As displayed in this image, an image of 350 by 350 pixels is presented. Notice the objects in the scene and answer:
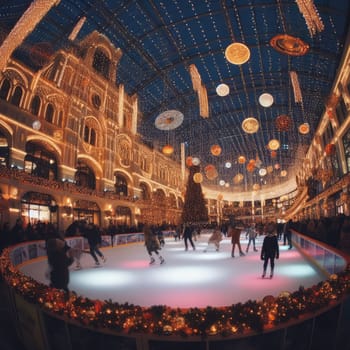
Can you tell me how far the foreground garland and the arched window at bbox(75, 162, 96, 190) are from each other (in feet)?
71.8

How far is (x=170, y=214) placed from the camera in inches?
1511

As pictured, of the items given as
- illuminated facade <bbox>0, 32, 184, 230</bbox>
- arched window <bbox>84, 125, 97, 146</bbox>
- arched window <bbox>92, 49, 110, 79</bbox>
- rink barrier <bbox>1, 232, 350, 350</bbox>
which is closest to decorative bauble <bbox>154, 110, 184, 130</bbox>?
illuminated facade <bbox>0, 32, 184, 230</bbox>

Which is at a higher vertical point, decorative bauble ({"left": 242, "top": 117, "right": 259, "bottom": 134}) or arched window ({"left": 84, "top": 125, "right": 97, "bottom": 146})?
arched window ({"left": 84, "top": 125, "right": 97, "bottom": 146})

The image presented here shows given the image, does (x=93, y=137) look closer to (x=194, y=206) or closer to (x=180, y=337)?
(x=194, y=206)

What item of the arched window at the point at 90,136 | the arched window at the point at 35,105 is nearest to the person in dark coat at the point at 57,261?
Result: the arched window at the point at 35,105

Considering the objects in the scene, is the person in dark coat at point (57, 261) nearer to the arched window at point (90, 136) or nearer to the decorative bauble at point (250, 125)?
the decorative bauble at point (250, 125)

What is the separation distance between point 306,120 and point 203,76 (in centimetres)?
1227

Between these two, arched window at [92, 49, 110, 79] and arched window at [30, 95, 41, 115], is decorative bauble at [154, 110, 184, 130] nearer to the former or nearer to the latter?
arched window at [30, 95, 41, 115]

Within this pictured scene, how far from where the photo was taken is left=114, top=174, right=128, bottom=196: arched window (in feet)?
95.2

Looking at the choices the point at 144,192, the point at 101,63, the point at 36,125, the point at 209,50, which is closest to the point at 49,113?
the point at 36,125

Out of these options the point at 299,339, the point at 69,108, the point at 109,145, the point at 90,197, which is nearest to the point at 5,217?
the point at 90,197

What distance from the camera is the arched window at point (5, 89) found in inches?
667

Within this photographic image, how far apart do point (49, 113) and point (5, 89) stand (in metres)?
3.80

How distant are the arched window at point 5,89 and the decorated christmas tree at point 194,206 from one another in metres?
14.0
